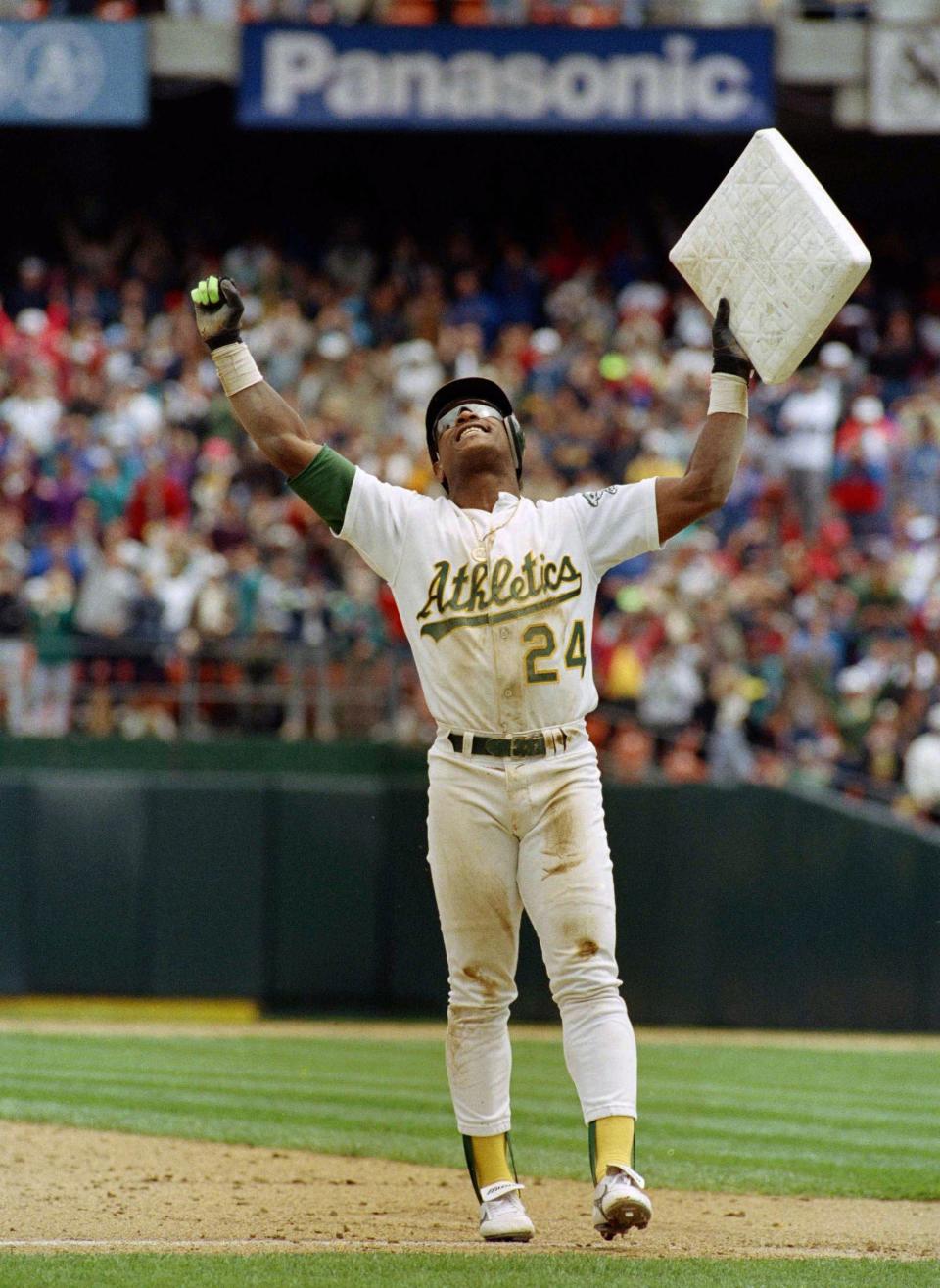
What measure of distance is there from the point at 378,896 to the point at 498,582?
9536 millimetres

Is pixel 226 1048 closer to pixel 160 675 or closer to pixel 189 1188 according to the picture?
pixel 160 675

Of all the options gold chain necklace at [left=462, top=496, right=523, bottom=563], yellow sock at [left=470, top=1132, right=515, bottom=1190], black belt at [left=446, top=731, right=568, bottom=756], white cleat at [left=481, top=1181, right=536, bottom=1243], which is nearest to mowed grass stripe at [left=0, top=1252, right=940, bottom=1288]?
white cleat at [left=481, top=1181, right=536, bottom=1243]

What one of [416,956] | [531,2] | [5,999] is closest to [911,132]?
[531,2]

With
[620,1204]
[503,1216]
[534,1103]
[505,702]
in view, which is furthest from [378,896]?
[620,1204]

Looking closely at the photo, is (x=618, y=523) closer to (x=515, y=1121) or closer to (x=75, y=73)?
(x=515, y=1121)

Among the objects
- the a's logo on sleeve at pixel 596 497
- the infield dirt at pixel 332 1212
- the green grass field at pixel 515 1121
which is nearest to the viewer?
the green grass field at pixel 515 1121

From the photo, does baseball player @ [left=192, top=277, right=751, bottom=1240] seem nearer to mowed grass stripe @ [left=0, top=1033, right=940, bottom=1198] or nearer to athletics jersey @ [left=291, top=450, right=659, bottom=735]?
athletics jersey @ [left=291, top=450, right=659, bottom=735]

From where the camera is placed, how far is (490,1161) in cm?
514

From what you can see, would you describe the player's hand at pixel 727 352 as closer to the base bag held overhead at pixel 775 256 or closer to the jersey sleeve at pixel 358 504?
the base bag held overhead at pixel 775 256

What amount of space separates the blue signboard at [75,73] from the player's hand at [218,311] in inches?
602

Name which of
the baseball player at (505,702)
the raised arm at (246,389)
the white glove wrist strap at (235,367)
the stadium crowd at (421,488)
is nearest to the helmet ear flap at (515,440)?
the baseball player at (505,702)

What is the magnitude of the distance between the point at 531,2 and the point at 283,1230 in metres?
17.3

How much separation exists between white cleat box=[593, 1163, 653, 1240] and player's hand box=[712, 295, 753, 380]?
193cm

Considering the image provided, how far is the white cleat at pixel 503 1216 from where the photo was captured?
5.02 meters
